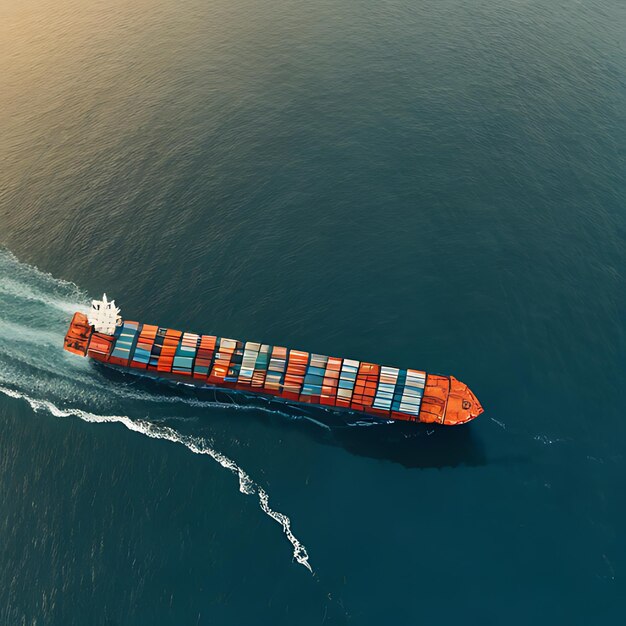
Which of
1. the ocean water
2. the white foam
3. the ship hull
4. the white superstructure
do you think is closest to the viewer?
the ocean water

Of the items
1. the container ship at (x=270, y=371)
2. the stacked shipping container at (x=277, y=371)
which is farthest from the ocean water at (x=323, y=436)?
the stacked shipping container at (x=277, y=371)

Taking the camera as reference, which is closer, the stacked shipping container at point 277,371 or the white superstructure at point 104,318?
the stacked shipping container at point 277,371

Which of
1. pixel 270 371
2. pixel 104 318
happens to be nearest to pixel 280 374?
pixel 270 371

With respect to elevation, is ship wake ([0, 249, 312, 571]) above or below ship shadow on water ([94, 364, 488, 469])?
below

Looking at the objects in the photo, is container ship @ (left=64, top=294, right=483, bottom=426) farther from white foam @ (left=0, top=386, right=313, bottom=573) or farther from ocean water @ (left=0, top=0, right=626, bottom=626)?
white foam @ (left=0, top=386, right=313, bottom=573)

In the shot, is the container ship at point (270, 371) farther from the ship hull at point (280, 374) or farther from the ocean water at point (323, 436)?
the ocean water at point (323, 436)

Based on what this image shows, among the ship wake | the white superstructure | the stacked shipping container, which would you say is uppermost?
the stacked shipping container

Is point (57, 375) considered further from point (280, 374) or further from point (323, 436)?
point (323, 436)

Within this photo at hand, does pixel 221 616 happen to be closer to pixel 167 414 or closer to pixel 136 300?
pixel 167 414

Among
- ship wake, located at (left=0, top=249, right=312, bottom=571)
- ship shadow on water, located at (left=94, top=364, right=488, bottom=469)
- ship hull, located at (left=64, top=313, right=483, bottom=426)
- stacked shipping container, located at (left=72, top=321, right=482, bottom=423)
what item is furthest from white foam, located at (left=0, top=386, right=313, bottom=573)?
stacked shipping container, located at (left=72, top=321, right=482, bottom=423)
